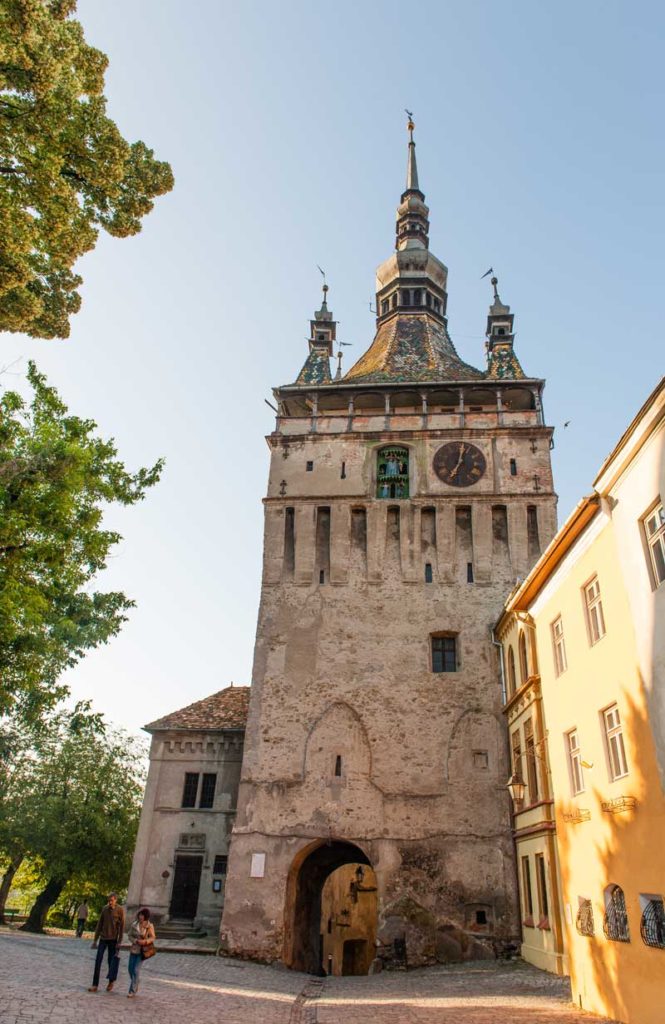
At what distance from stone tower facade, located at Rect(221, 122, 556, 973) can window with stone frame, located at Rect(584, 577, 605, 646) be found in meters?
9.96

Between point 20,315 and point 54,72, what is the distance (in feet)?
9.12

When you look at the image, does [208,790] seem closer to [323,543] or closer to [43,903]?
[323,543]

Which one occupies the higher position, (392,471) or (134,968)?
(392,471)

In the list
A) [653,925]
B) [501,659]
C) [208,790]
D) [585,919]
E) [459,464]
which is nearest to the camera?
[653,925]

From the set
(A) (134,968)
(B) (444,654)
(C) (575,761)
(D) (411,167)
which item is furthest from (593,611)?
(D) (411,167)

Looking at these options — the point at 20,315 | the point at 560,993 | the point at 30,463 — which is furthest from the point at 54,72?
the point at 560,993

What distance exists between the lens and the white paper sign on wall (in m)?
20.4

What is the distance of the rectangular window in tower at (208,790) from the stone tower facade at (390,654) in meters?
2.88

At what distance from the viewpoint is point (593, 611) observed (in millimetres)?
12594

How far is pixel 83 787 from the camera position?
2986 centimetres

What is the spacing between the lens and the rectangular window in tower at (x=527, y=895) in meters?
18.0

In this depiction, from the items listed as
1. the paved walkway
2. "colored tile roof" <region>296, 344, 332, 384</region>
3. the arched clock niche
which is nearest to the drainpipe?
the arched clock niche

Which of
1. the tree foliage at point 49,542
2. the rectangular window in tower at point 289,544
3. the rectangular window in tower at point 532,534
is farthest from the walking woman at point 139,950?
the rectangular window in tower at point 532,534

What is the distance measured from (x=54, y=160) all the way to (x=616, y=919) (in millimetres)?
12497
